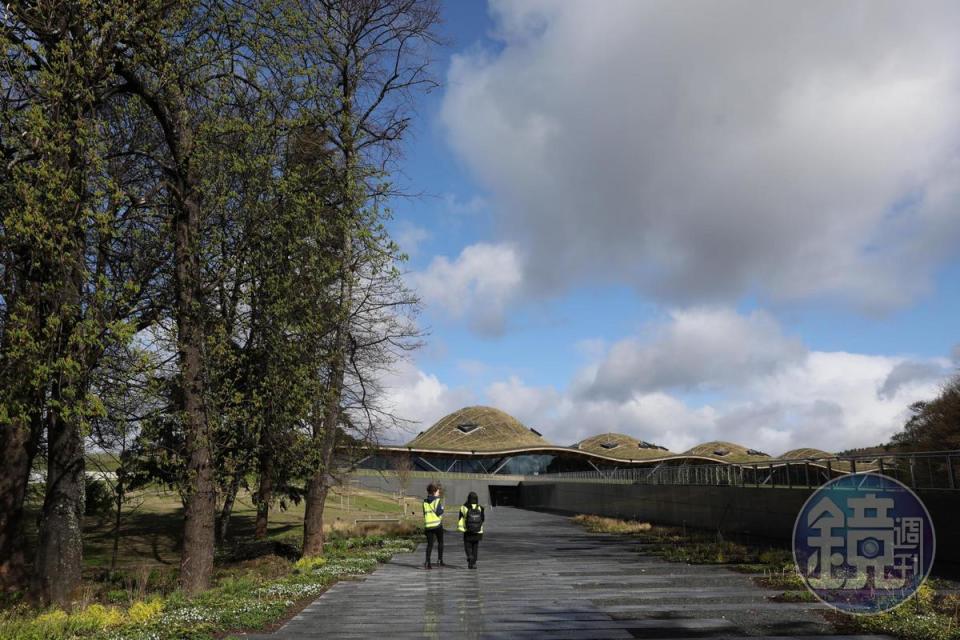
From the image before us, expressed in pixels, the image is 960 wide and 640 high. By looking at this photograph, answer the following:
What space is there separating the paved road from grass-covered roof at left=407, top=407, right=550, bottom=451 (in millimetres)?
86711

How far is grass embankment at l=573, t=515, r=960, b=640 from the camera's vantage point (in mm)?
8805

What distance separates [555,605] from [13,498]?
14.0m

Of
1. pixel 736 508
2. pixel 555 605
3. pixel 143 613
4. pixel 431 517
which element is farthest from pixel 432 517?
pixel 736 508

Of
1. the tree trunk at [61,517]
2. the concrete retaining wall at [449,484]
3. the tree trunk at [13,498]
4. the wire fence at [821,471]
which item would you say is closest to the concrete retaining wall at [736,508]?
the wire fence at [821,471]

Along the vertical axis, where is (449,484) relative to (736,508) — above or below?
below

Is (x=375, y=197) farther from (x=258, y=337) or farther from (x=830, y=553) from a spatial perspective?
(x=830, y=553)

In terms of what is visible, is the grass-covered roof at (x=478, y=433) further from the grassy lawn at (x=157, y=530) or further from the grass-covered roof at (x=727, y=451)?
the grassy lawn at (x=157, y=530)

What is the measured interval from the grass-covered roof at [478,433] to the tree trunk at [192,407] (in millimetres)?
88479

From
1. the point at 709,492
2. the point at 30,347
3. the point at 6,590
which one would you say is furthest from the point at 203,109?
the point at 709,492

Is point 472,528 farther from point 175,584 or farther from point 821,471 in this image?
point 821,471

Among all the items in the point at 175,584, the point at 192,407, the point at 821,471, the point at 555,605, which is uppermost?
the point at 192,407

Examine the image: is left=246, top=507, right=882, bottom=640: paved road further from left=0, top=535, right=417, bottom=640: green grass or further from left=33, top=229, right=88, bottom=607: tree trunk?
left=33, top=229, right=88, bottom=607: tree trunk

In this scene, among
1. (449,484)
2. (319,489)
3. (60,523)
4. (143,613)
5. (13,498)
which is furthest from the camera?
(449,484)

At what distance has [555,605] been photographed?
11555 millimetres
